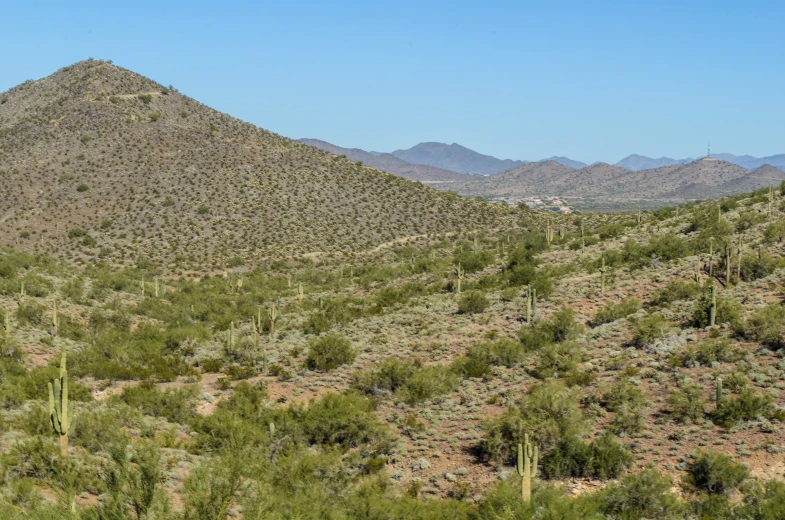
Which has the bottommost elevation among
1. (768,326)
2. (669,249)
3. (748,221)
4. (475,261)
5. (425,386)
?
(425,386)

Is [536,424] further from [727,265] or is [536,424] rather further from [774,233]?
[774,233]

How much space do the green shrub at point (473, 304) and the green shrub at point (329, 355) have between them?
24.3ft

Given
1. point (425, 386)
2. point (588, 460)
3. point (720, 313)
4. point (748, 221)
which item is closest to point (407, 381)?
point (425, 386)

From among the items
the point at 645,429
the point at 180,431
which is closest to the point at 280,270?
the point at 180,431

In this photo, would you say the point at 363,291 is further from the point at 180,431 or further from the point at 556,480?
the point at 556,480

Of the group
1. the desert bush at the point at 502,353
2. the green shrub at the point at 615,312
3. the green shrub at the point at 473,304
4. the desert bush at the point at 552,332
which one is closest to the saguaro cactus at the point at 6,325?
the desert bush at the point at 502,353

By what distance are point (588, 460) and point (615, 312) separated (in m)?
13.3

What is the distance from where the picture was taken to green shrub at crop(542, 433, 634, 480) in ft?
49.0

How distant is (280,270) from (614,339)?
37557 millimetres

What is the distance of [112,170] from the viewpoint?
252 feet

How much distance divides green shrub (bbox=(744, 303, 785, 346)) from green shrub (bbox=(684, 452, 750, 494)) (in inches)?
318

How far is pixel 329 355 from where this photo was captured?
25891 mm

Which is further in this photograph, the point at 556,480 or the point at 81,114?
the point at 81,114

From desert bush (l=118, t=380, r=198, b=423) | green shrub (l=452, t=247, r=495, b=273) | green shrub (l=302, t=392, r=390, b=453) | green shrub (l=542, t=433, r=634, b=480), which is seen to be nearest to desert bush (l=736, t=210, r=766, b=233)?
green shrub (l=452, t=247, r=495, b=273)
